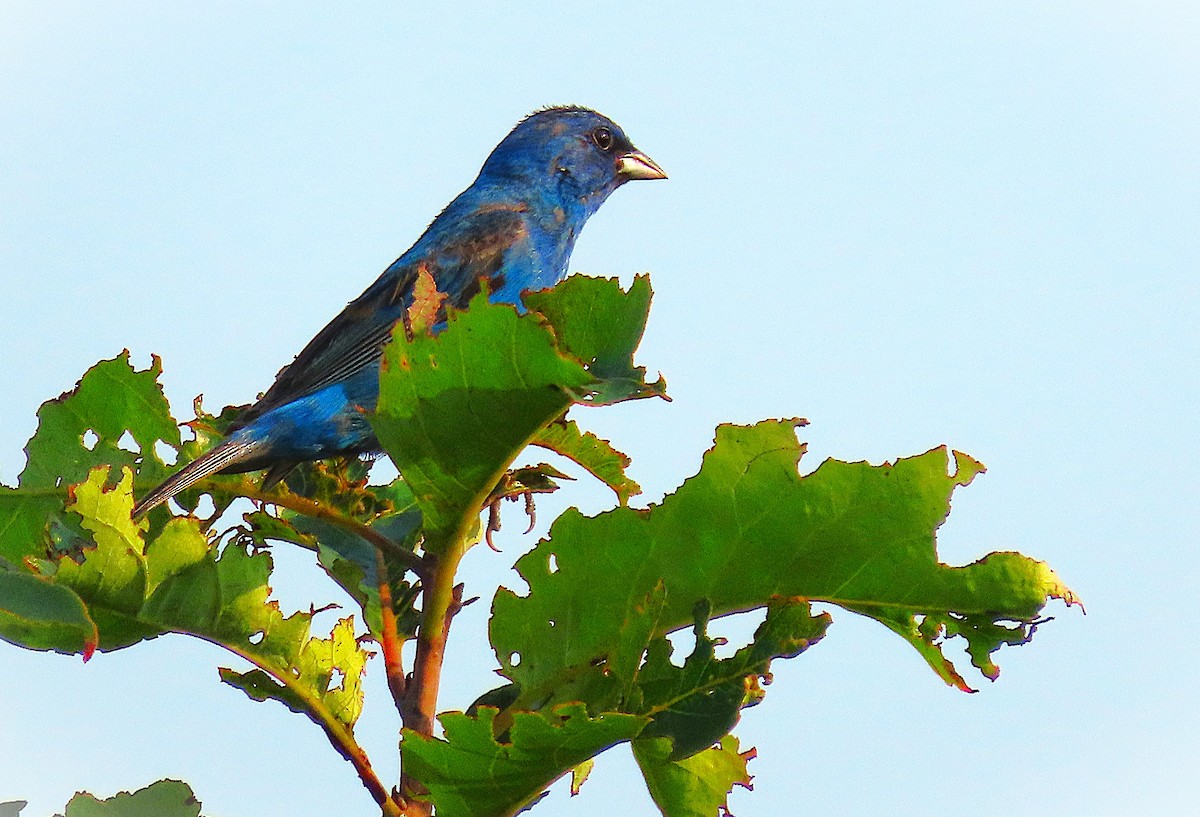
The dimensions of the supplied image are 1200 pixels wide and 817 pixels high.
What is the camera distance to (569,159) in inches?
300

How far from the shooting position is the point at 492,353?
2107mm

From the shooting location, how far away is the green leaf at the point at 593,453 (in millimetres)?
2631

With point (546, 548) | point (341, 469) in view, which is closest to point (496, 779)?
point (546, 548)

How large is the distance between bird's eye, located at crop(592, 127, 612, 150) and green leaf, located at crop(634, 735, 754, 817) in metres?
5.72

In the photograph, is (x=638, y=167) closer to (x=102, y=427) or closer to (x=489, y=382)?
(x=102, y=427)

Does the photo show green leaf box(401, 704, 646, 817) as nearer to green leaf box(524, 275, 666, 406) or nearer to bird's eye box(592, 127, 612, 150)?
green leaf box(524, 275, 666, 406)

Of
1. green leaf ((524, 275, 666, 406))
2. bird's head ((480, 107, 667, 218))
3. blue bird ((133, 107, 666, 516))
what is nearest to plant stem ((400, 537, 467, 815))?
green leaf ((524, 275, 666, 406))

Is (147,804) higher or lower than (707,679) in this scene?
higher

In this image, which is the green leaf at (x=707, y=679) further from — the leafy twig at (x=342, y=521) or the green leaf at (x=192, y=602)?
the green leaf at (x=192, y=602)

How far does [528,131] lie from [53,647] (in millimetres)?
5623

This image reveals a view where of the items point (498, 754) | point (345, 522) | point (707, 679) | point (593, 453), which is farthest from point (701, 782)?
point (345, 522)

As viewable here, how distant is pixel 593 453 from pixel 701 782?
651 mm

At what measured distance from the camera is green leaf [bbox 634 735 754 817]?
2416 mm

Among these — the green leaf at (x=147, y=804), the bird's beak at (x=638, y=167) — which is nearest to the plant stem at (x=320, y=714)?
the green leaf at (x=147, y=804)
